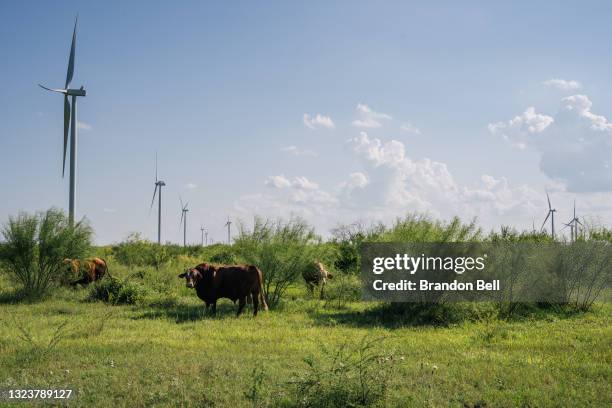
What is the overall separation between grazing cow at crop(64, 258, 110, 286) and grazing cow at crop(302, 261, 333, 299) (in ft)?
26.5

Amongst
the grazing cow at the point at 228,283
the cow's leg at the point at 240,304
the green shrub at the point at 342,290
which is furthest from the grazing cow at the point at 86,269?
the green shrub at the point at 342,290

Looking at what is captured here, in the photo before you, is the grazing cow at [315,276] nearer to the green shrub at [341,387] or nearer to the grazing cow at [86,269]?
the grazing cow at [86,269]

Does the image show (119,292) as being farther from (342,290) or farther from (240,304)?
(342,290)

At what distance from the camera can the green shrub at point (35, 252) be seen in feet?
65.7

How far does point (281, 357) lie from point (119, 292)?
9611mm

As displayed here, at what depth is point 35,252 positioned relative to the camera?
66.6ft

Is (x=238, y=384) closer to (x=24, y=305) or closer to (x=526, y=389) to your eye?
(x=526, y=389)

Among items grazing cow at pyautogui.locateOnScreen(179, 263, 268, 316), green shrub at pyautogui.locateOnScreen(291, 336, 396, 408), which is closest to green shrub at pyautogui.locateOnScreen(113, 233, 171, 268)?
grazing cow at pyautogui.locateOnScreen(179, 263, 268, 316)

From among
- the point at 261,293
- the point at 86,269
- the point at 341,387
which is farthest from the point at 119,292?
the point at 341,387

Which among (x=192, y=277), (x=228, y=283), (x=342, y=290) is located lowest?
(x=342, y=290)

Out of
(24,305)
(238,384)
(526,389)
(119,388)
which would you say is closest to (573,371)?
(526,389)

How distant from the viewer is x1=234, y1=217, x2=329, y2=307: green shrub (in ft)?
60.0

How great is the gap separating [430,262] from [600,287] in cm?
607

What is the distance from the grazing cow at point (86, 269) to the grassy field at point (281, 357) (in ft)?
15.3
